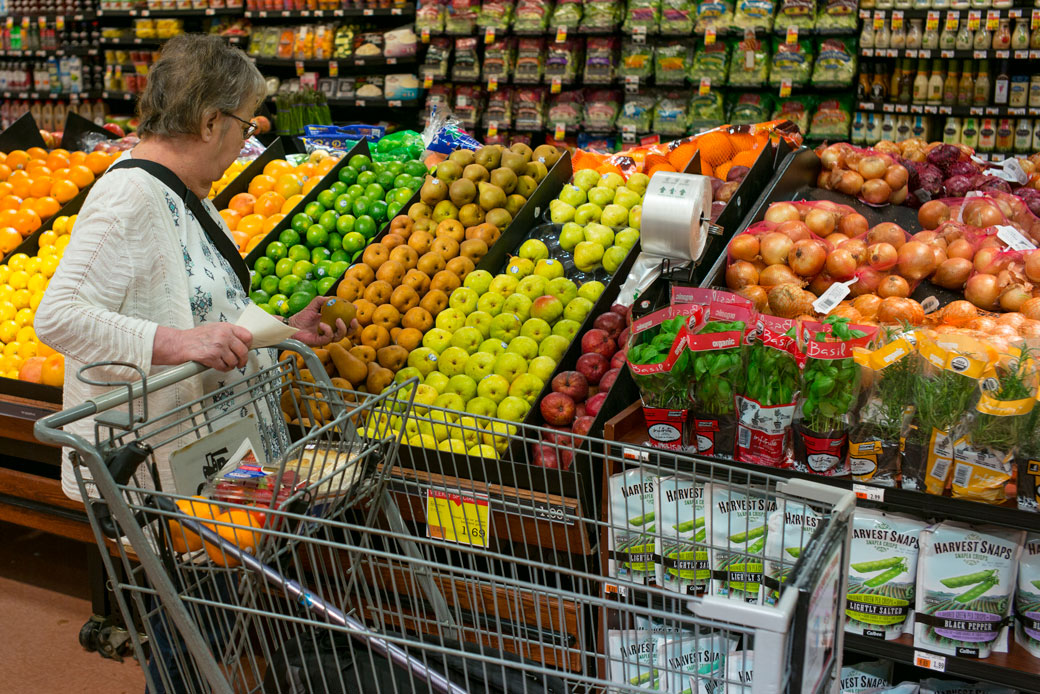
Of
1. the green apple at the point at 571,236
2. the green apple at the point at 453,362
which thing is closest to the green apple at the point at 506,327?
the green apple at the point at 453,362

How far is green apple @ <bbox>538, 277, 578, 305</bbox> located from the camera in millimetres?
2826

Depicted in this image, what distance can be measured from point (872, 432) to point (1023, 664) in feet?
1.79

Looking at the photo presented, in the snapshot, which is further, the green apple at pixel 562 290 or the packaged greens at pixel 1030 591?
the green apple at pixel 562 290

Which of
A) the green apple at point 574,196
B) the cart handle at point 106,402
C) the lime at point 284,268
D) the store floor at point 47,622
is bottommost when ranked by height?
the store floor at point 47,622

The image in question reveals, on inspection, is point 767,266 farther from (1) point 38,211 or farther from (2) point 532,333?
(1) point 38,211

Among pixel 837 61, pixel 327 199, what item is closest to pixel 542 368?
pixel 327 199

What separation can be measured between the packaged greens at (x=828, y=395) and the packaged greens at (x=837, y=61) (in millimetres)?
4420

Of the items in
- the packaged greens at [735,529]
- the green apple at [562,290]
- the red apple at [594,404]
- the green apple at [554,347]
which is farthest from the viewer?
the green apple at [562,290]

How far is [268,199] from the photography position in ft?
11.7

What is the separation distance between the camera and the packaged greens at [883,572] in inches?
69.8

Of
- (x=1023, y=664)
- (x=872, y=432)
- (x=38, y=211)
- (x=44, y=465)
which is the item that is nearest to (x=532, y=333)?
(x=872, y=432)

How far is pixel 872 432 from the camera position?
1762mm

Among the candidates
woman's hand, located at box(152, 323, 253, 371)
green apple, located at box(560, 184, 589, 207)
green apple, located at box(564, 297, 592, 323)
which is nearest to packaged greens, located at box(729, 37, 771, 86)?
green apple, located at box(560, 184, 589, 207)

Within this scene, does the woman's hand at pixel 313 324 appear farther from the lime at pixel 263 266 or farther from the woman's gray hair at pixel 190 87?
the lime at pixel 263 266
